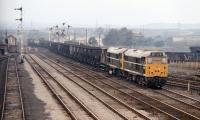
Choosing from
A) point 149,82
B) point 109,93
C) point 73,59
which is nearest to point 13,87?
point 109,93

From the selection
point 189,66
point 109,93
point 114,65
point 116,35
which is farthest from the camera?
point 116,35

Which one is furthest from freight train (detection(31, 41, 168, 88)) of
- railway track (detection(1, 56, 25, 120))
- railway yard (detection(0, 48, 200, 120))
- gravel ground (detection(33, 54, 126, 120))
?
railway track (detection(1, 56, 25, 120))

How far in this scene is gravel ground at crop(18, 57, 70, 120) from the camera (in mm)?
23750

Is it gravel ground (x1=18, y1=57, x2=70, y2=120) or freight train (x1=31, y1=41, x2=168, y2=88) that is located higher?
freight train (x1=31, y1=41, x2=168, y2=88)

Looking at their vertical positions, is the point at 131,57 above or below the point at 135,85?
above

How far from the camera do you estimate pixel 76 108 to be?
26.2 m

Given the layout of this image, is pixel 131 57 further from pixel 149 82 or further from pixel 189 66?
pixel 189 66

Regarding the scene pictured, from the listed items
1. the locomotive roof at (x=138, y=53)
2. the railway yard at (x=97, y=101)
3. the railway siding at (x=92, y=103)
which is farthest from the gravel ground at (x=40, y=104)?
the locomotive roof at (x=138, y=53)

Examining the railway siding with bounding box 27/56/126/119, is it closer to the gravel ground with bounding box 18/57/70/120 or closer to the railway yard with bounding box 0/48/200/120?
the railway yard with bounding box 0/48/200/120

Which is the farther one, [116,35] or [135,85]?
[116,35]

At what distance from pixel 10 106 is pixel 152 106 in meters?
9.13

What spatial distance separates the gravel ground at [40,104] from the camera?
23.8 m

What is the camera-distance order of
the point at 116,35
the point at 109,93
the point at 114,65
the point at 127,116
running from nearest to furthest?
the point at 127,116 < the point at 109,93 < the point at 114,65 < the point at 116,35

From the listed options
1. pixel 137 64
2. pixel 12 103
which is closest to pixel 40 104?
pixel 12 103
